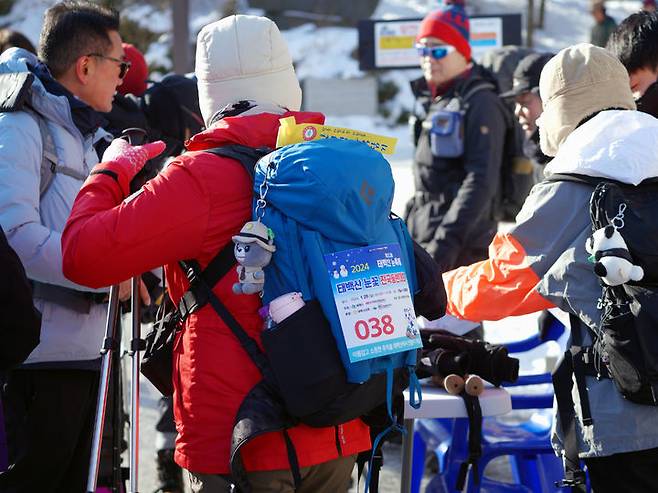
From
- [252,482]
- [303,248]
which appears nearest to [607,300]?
[303,248]

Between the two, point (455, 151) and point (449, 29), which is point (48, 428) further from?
point (449, 29)

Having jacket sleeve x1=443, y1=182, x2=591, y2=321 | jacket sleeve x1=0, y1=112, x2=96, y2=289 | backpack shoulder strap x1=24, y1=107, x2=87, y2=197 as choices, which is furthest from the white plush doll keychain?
backpack shoulder strap x1=24, y1=107, x2=87, y2=197

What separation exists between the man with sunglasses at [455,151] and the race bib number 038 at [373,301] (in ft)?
9.14

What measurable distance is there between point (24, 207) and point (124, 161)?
0.70 metres

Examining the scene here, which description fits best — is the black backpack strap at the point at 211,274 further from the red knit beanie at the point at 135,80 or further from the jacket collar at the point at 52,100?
the red knit beanie at the point at 135,80

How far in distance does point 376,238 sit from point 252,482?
681 mm

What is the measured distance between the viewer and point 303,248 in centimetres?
239

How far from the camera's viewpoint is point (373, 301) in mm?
2441

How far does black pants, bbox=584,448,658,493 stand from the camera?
2844 millimetres

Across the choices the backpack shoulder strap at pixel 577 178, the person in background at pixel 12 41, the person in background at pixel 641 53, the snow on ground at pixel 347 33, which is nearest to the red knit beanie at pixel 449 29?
the person in background at pixel 641 53

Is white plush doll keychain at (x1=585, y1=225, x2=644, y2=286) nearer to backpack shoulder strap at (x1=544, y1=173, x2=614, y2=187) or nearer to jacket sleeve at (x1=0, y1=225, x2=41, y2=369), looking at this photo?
backpack shoulder strap at (x1=544, y1=173, x2=614, y2=187)

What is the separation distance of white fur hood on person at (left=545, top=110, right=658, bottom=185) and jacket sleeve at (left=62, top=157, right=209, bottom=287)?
1.18 metres

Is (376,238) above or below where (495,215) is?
above

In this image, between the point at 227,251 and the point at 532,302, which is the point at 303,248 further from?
the point at 532,302
